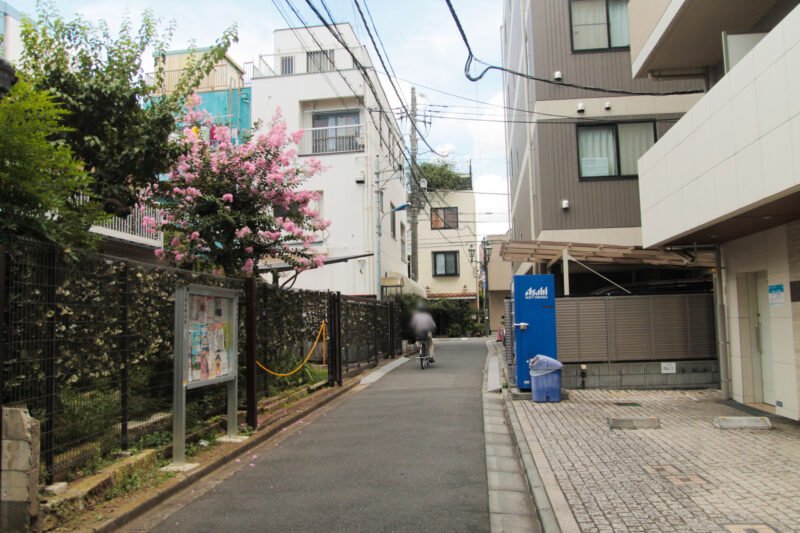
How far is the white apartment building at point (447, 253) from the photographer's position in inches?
1710

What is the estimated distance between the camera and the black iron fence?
442 centimetres

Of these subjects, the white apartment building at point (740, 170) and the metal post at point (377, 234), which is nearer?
the white apartment building at point (740, 170)

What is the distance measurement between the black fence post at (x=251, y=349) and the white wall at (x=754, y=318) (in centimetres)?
723

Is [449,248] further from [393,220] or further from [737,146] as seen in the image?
[737,146]

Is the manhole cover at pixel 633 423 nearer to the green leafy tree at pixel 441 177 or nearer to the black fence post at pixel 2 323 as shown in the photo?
the black fence post at pixel 2 323

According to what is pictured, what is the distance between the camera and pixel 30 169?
458 cm

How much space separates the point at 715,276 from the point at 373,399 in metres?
6.65

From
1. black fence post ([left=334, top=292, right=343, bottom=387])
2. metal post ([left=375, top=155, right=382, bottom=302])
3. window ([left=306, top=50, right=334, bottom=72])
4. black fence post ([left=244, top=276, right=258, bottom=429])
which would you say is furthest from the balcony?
black fence post ([left=244, top=276, right=258, bottom=429])

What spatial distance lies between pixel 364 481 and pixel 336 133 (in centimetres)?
1945

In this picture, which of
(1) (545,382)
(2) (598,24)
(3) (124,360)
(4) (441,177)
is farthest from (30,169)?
(4) (441,177)

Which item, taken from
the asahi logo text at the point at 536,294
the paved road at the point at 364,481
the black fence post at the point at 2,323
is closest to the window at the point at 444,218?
the asahi logo text at the point at 536,294

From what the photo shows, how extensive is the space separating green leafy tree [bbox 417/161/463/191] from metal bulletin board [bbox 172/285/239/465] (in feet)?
126

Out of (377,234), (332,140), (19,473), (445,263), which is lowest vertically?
(19,473)

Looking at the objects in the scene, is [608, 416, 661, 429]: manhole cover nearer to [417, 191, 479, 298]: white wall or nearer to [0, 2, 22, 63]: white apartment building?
[0, 2, 22, 63]: white apartment building
